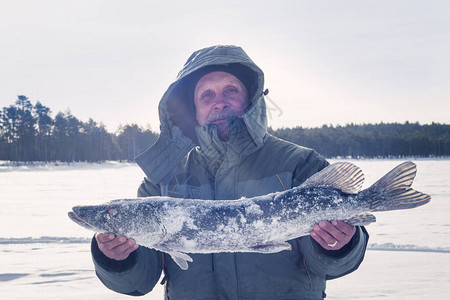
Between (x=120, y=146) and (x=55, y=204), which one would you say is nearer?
(x=55, y=204)

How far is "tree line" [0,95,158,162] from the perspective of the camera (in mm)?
79625

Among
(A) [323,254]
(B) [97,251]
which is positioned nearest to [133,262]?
(B) [97,251]

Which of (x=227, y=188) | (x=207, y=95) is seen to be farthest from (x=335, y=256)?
(x=207, y=95)

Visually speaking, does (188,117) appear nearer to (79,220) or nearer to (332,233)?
(79,220)

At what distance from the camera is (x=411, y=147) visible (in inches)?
4562

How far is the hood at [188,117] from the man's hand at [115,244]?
0.83 metres

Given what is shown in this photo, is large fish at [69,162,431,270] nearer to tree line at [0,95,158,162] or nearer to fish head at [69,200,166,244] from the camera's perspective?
fish head at [69,200,166,244]

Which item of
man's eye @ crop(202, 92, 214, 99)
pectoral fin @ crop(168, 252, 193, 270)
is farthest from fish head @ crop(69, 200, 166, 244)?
man's eye @ crop(202, 92, 214, 99)

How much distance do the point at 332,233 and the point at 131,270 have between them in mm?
1850

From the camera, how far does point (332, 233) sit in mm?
2945

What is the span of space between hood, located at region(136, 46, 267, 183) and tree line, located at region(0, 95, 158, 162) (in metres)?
83.8

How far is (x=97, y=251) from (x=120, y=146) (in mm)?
106291

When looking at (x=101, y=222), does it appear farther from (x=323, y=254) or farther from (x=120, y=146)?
(x=120, y=146)

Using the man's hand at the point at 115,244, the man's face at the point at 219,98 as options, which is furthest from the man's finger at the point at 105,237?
the man's face at the point at 219,98
